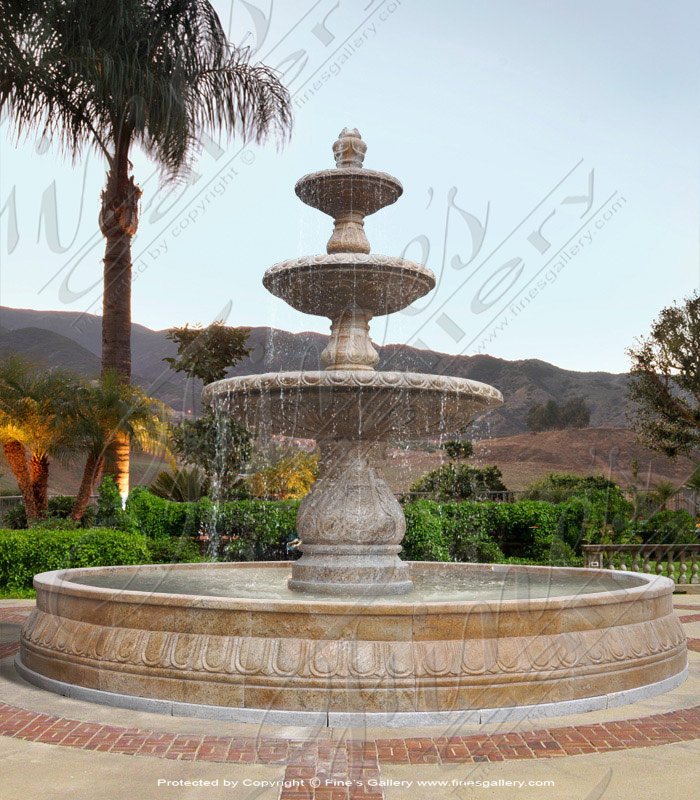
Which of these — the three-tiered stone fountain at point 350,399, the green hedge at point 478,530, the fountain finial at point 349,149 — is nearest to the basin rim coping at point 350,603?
the three-tiered stone fountain at point 350,399

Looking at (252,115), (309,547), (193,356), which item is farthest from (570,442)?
(309,547)

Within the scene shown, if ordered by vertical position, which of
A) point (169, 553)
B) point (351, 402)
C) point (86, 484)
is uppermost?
point (351, 402)

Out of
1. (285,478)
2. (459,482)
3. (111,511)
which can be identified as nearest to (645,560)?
(111,511)

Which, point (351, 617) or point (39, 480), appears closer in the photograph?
point (351, 617)

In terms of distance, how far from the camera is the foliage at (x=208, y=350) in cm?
2734

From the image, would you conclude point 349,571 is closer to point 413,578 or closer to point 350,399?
point 350,399

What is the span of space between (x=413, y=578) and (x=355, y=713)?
460 cm

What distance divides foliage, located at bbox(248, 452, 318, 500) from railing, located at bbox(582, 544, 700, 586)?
535 inches

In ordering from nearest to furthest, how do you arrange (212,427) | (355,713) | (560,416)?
(355,713)
(212,427)
(560,416)

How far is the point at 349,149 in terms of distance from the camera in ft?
27.0

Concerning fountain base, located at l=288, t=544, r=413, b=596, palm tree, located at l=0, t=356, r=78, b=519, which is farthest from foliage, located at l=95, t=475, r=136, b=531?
fountain base, located at l=288, t=544, r=413, b=596

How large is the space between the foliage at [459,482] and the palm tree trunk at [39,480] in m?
14.9

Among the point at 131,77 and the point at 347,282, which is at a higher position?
the point at 131,77

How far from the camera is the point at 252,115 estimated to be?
19438 mm
